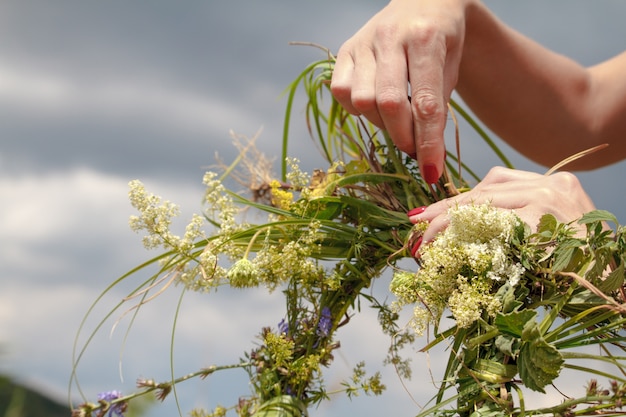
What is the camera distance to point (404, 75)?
3.32ft

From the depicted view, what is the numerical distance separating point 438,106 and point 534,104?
100 cm

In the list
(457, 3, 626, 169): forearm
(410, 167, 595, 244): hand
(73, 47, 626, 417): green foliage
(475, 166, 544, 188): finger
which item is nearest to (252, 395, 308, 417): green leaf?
(73, 47, 626, 417): green foliage

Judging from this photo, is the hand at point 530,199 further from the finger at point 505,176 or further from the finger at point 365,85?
the finger at point 365,85

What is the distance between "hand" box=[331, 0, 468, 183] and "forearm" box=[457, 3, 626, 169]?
1.64 ft

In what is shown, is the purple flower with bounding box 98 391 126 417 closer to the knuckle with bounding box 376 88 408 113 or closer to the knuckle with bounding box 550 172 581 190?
the knuckle with bounding box 376 88 408 113

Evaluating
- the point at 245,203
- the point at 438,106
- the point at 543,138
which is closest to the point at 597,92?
the point at 543,138

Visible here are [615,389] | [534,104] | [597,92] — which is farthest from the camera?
[597,92]

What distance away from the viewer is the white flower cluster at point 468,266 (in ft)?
2.40

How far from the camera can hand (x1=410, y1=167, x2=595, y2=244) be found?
32.7 inches

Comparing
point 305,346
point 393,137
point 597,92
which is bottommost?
point 305,346

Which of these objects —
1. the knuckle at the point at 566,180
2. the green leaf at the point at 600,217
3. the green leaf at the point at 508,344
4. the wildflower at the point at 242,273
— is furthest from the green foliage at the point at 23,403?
the knuckle at the point at 566,180

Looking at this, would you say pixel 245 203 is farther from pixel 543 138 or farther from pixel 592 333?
pixel 543 138

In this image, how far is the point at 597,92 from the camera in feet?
6.88

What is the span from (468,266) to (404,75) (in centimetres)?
37
